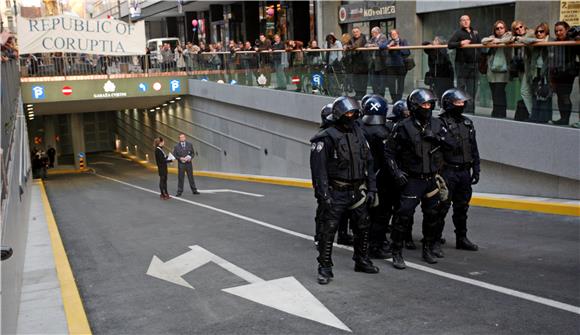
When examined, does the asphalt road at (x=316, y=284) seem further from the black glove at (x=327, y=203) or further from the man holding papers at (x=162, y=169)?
the man holding papers at (x=162, y=169)

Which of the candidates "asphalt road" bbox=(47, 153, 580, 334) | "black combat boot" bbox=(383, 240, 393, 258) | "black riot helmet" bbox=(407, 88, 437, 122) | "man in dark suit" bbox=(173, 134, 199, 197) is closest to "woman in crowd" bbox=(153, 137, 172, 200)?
"man in dark suit" bbox=(173, 134, 199, 197)

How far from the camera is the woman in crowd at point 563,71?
10.2 meters

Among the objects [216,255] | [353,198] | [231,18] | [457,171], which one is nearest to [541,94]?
[457,171]

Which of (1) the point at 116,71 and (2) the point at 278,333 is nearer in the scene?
(2) the point at 278,333

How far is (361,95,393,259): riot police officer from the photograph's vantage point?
8156mm

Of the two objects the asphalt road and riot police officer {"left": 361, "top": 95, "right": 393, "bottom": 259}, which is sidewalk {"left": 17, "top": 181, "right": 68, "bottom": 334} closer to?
the asphalt road

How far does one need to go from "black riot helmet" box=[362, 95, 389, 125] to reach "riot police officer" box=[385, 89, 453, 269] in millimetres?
657

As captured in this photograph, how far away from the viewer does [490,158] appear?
39.6ft

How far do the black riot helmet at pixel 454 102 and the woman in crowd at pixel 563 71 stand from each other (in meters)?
3.08

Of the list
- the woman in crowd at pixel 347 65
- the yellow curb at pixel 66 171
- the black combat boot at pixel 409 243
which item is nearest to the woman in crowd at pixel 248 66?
the woman in crowd at pixel 347 65

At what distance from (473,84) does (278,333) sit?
8052 millimetres

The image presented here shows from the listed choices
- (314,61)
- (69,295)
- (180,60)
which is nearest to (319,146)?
(69,295)

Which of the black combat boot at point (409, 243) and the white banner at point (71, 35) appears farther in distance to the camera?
the white banner at point (71, 35)

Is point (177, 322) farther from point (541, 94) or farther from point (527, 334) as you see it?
point (541, 94)
